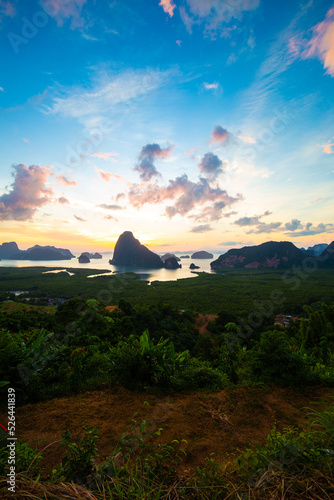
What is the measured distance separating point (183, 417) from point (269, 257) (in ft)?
398

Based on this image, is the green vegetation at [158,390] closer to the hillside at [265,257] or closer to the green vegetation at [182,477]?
the green vegetation at [182,477]

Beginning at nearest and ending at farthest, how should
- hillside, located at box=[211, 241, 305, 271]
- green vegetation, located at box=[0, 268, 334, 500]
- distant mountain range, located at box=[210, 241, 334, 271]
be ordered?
green vegetation, located at box=[0, 268, 334, 500] → distant mountain range, located at box=[210, 241, 334, 271] → hillside, located at box=[211, 241, 305, 271]

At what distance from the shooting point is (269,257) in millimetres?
111188

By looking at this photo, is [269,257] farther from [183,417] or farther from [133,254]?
[183,417]

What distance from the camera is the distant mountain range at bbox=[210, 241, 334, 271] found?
10556cm

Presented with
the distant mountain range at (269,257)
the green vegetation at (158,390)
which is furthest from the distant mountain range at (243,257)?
the green vegetation at (158,390)

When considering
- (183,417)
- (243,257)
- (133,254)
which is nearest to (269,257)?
(243,257)

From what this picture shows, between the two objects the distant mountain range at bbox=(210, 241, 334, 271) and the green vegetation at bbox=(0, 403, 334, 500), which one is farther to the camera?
the distant mountain range at bbox=(210, 241, 334, 271)

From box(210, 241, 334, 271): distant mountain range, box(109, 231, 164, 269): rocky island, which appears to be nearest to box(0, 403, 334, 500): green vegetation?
box(210, 241, 334, 271): distant mountain range

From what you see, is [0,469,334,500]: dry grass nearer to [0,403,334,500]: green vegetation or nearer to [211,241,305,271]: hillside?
[0,403,334,500]: green vegetation

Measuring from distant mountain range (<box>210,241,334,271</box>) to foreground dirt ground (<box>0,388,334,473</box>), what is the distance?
105222mm

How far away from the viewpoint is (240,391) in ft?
10.3

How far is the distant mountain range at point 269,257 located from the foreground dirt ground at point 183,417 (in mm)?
105222

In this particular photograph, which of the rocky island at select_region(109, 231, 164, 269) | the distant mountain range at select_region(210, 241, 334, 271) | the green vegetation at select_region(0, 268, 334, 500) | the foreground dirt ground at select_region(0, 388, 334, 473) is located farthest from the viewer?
the rocky island at select_region(109, 231, 164, 269)
